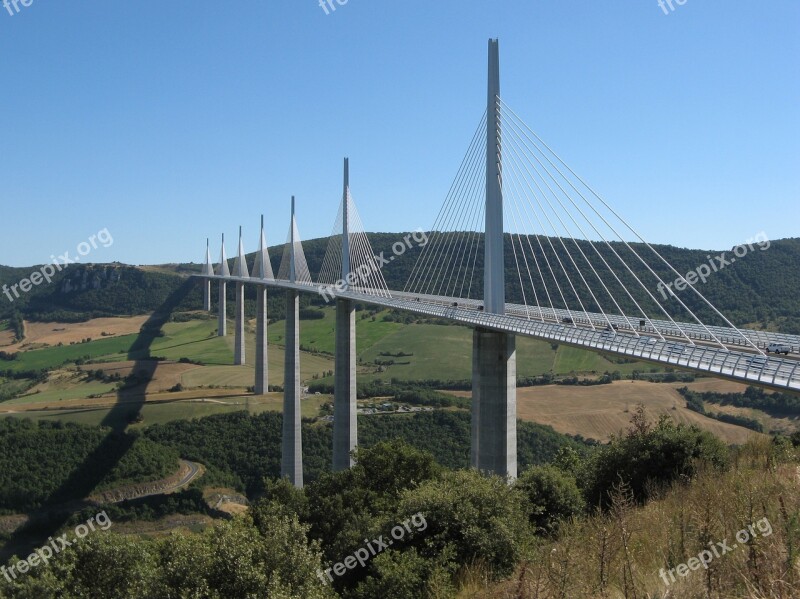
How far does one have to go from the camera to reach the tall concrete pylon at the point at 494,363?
1862 centimetres

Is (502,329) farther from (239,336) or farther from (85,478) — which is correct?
(239,336)

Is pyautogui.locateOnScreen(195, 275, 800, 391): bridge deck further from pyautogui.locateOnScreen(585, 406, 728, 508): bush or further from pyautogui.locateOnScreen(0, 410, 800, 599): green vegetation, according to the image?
pyautogui.locateOnScreen(585, 406, 728, 508): bush

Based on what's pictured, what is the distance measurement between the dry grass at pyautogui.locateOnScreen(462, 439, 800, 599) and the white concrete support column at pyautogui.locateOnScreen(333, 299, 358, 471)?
26.5 meters

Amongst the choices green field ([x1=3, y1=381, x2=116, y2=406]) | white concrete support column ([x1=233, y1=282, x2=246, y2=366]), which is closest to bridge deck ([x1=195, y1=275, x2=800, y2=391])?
green field ([x1=3, y1=381, x2=116, y2=406])

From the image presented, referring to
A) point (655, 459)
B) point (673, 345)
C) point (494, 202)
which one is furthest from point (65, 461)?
point (673, 345)

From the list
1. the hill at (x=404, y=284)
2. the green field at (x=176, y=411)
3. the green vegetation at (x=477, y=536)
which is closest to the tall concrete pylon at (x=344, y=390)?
the hill at (x=404, y=284)

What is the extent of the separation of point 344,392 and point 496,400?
54.2ft

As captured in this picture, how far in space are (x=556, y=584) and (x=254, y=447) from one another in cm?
3831

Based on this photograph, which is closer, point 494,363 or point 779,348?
point 779,348

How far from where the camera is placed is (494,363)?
19125 millimetres

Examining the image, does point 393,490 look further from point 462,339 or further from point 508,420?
point 462,339

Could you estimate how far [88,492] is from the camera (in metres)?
33.4

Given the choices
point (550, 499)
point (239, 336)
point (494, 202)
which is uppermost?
point (494, 202)

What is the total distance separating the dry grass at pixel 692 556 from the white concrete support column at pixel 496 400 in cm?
1071
